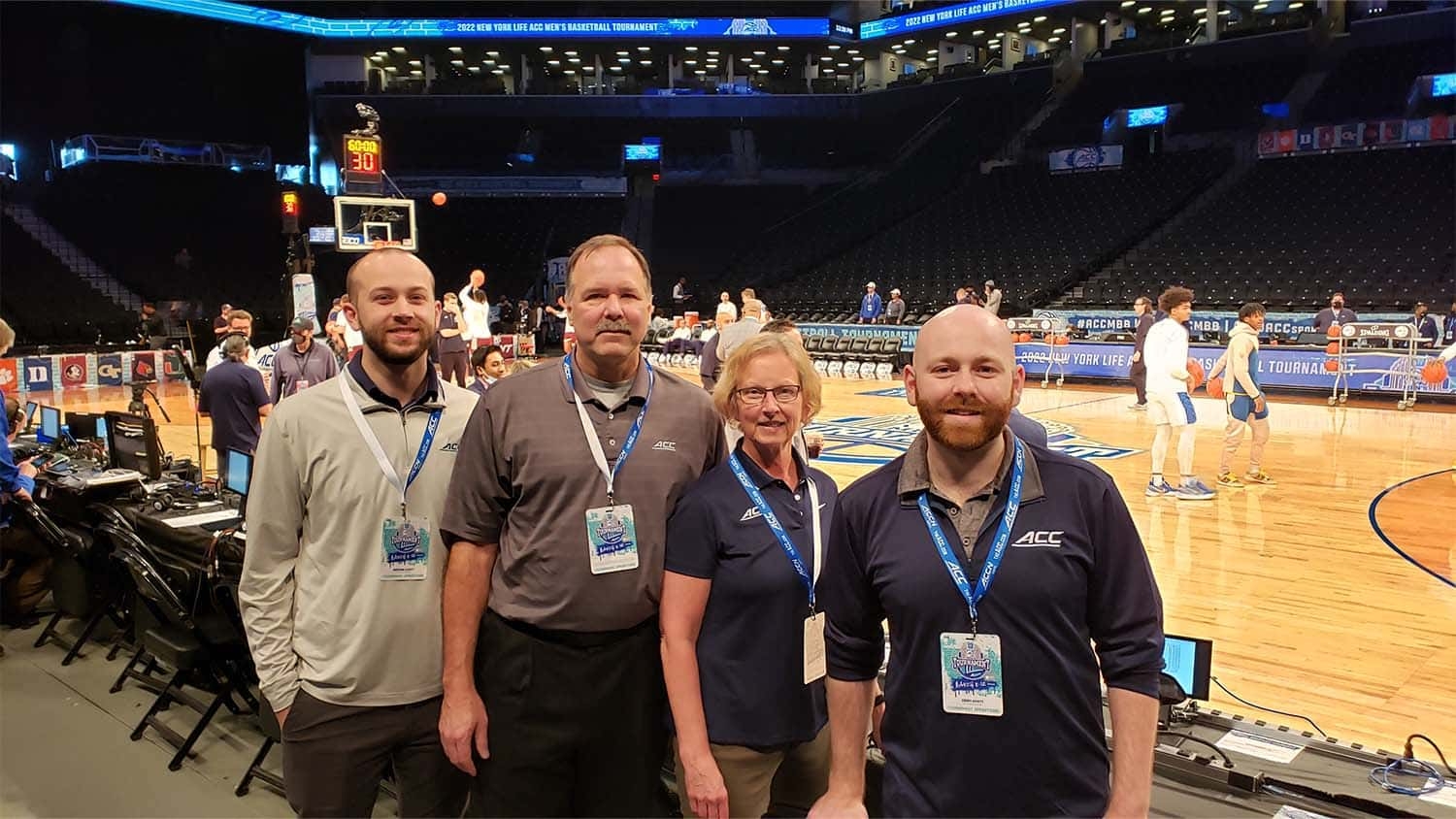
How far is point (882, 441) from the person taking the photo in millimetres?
10703

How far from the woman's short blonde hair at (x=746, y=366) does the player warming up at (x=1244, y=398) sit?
6743 millimetres

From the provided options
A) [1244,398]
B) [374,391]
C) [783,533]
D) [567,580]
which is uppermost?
[374,391]

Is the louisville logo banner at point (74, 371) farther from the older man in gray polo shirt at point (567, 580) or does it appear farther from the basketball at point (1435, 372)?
the basketball at point (1435, 372)

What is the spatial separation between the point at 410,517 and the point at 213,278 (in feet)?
88.4

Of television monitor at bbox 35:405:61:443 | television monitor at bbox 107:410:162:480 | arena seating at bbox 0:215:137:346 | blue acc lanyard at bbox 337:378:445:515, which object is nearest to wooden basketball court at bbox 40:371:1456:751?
television monitor at bbox 35:405:61:443

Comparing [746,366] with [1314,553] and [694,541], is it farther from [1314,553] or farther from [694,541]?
[1314,553]

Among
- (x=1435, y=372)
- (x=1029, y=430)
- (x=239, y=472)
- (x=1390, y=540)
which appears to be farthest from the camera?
(x=1435, y=372)

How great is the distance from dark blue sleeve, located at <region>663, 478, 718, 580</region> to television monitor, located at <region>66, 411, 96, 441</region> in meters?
6.86

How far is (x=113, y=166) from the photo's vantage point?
2562 centimetres

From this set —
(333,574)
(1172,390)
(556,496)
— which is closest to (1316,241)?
(1172,390)

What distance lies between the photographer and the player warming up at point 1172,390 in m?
7.72

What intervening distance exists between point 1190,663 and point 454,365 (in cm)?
916

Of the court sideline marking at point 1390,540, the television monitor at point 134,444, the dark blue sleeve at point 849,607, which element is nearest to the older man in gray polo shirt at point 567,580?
the dark blue sleeve at point 849,607

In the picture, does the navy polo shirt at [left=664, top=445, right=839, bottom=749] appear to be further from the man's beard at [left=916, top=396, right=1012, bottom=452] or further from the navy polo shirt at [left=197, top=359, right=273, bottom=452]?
the navy polo shirt at [left=197, top=359, right=273, bottom=452]
